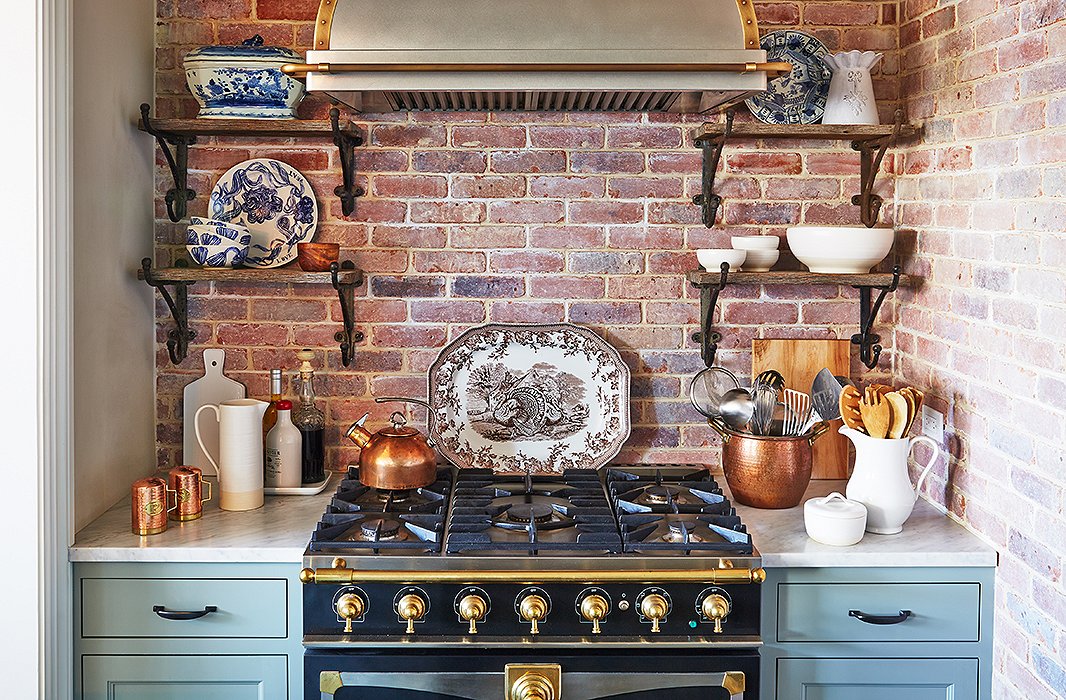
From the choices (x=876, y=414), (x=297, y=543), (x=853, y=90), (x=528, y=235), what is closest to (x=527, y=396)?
(x=528, y=235)

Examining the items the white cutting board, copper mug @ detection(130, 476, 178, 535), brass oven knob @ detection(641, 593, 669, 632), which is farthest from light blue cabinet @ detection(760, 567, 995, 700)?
the white cutting board

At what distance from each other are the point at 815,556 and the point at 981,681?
1.46 feet

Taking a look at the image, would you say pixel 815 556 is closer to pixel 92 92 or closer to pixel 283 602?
pixel 283 602

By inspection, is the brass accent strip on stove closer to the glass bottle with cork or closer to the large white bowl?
the glass bottle with cork

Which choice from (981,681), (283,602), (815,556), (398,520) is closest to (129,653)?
(283,602)

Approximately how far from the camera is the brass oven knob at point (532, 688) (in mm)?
2068

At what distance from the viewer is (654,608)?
2066 millimetres

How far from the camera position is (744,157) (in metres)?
2.73

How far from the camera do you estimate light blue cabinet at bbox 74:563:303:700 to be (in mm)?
2180

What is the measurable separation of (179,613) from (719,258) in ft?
4.75

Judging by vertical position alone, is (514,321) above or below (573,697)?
above

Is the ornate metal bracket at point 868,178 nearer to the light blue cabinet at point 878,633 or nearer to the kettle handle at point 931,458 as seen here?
the kettle handle at point 931,458

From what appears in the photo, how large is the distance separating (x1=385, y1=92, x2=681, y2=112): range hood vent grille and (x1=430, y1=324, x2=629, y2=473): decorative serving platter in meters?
0.56

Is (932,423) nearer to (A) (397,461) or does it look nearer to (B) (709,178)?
(B) (709,178)
